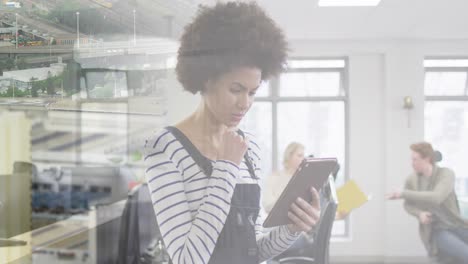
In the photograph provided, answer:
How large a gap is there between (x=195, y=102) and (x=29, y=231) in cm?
111

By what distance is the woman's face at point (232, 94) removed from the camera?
1.16 meters

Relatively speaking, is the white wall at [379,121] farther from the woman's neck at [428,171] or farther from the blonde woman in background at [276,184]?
the blonde woman in background at [276,184]

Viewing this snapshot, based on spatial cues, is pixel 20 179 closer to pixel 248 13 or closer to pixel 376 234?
pixel 248 13

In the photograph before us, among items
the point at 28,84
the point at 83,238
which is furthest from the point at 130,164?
the point at 83,238

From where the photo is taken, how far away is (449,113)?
133 cm

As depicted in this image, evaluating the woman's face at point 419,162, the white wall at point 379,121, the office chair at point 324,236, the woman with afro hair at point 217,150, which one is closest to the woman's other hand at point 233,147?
the woman with afro hair at point 217,150

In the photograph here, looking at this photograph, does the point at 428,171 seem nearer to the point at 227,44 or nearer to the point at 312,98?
the point at 312,98

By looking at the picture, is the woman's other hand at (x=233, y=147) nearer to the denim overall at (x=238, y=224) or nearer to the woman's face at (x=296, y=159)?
the denim overall at (x=238, y=224)

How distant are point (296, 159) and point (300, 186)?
94 millimetres

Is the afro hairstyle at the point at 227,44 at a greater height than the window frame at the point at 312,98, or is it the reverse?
the afro hairstyle at the point at 227,44

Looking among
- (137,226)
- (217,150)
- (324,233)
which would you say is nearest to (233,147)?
(217,150)

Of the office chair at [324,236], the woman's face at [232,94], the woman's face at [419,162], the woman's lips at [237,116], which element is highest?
the woman's face at [232,94]

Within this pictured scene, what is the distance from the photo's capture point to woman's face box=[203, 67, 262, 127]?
1164mm

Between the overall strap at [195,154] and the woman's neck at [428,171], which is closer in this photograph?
the overall strap at [195,154]
